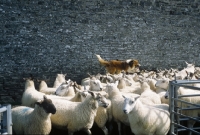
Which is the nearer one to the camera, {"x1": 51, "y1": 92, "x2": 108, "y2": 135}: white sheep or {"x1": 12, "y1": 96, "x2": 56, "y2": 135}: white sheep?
{"x1": 12, "y1": 96, "x2": 56, "y2": 135}: white sheep

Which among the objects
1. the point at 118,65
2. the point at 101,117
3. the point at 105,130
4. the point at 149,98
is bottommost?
the point at 105,130

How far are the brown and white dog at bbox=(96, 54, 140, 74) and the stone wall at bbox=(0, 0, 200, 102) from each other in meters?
0.35

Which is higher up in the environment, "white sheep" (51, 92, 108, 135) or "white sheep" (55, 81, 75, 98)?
"white sheep" (55, 81, 75, 98)

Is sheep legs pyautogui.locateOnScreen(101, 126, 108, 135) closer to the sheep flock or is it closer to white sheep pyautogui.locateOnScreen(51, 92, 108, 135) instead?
the sheep flock

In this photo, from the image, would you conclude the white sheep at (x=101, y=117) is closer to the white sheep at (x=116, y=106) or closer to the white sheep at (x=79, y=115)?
the white sheep at (x=116, y=106)

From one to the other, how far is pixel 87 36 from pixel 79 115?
24.3 ft

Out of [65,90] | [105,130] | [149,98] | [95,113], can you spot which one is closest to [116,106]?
[105,130]

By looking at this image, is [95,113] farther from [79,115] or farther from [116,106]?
[116,106]

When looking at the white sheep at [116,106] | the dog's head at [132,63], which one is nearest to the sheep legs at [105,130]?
the white sheep at [116,106]

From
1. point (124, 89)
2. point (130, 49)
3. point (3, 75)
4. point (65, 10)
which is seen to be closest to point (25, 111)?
point (124, 89)

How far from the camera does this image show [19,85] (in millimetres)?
13047

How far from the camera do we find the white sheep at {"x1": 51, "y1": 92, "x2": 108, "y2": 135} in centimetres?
746

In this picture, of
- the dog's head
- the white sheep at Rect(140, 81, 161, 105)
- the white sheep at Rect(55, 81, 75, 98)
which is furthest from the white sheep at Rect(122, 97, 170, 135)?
the dog's head

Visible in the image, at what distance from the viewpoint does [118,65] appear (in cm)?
1471
